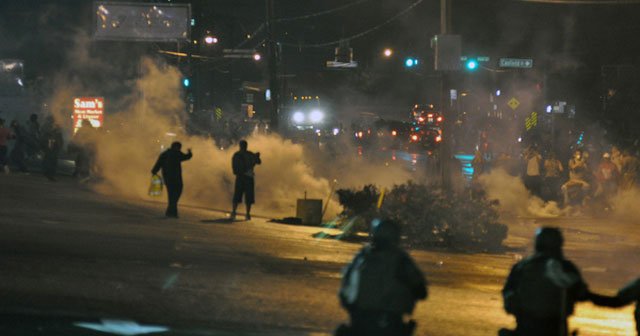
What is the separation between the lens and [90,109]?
34.9m

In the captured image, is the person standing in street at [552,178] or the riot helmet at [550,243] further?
the person standing in street at [552,178]

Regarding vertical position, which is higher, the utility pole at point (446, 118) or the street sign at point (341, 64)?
the street sign at point (341, 64)

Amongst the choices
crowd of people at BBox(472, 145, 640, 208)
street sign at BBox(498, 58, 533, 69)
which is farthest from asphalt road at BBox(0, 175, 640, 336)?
street sign at BBox(498, 58, 533, 69)

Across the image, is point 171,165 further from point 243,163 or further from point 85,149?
point 85,149

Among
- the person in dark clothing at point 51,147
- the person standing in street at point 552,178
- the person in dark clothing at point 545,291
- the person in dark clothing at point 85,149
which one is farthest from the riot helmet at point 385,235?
the person standing in street at point 552,178

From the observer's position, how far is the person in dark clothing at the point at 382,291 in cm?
617

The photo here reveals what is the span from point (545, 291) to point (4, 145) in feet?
73.4

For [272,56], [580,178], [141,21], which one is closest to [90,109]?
[141,21]

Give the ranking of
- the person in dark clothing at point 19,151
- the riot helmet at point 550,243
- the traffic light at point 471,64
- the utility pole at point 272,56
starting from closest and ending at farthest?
the riot helmet at point 550,243, the person in dark clothing at point 19,151, the traffic light at point 471,64, the utility pole at point 272,56

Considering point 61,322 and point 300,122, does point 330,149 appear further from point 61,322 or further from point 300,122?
point 61,322

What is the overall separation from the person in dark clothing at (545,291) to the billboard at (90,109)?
96.2ft

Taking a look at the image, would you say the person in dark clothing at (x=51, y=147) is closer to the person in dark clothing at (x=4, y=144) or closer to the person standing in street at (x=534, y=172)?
the person in dark clothing at (x=4, y=144)

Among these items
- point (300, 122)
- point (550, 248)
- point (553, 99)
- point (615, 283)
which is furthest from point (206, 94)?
point (550, 248)

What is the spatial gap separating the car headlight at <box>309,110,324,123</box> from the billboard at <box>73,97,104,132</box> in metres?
28.1
